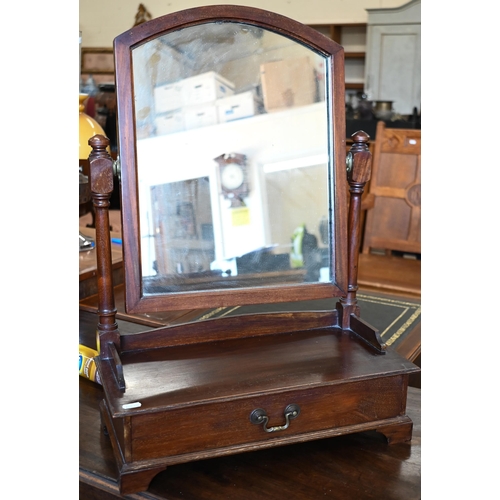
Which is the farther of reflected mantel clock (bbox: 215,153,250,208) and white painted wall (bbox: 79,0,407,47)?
white painted wall (bbox: 79,0,407,47)

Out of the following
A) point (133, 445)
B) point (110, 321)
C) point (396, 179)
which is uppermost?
point (396, 179)

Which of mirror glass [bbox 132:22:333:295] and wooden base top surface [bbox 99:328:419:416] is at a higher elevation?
mirror glass [bbox 132:22:333:295]

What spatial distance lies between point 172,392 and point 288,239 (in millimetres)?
283

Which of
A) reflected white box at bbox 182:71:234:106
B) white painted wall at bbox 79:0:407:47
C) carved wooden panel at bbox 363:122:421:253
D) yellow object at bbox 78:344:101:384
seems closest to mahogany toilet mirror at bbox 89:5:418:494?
reflected white box at bbox 182:71:234:106

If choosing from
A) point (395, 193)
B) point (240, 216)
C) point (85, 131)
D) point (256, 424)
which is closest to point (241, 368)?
point (256, 424)

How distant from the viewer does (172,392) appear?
0.72m

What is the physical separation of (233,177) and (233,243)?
0.30 feet

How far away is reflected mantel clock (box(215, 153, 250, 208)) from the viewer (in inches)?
33.1

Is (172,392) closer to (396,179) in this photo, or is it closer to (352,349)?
(352,349)

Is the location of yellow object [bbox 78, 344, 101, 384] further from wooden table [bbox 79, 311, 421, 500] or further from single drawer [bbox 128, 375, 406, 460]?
single drawer [bbox 128, 375, 406, 460]

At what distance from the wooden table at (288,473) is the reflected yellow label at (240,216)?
306 millimetres

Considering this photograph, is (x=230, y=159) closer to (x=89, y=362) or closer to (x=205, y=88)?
(x=205, y=88)

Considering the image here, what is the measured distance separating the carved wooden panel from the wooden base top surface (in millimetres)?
1329
